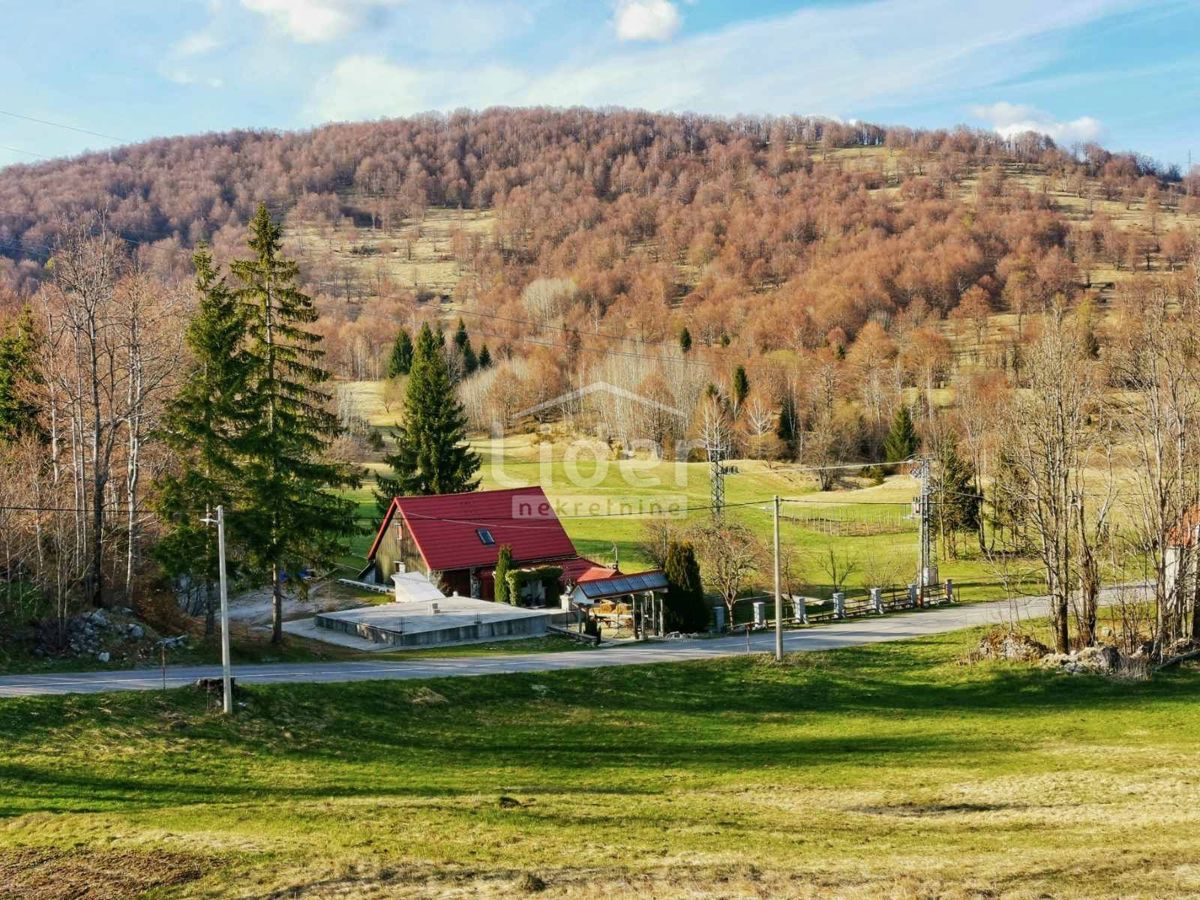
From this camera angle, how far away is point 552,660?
28.8 meters

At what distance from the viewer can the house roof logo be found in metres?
95.4

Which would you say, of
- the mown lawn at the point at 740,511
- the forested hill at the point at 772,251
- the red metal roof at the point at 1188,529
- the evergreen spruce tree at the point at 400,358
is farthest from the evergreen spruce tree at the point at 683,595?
the forested hill at the point at 772,251

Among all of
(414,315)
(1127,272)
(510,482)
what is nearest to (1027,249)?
(1127,272)

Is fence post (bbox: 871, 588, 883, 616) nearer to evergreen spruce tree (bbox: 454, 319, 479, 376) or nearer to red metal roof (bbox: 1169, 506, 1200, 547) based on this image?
red metal roof (bbox: 1169, 506, 1200, 547)

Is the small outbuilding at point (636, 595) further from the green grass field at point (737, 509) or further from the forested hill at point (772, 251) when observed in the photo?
Answer: the forested hill at point (772, 251)

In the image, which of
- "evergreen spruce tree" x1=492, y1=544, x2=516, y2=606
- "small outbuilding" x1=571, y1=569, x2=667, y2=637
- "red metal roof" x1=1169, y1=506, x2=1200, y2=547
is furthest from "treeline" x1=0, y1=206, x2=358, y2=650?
"red metal roof" x1=1169, y1=506, x2=1200, y2=547

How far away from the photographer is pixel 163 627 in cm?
3038

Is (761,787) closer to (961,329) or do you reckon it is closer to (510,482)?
(510,482)

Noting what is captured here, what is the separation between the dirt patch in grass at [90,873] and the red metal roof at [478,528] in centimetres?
2954

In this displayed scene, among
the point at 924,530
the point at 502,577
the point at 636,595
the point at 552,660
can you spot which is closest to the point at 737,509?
the point at 924,530

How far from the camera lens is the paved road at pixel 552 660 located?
72.2ft

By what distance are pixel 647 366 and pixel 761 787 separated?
302ft

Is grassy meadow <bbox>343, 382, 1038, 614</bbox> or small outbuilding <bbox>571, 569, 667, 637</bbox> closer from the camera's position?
small outbuilding <bbox>571, 569, 667, 637</bbox>

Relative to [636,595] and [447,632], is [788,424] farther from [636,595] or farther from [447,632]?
[447,632]
